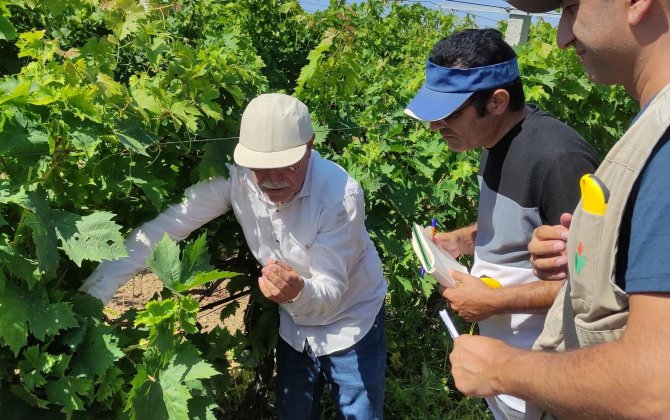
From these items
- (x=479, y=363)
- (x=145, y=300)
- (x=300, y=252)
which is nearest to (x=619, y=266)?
(x=479, y=363)

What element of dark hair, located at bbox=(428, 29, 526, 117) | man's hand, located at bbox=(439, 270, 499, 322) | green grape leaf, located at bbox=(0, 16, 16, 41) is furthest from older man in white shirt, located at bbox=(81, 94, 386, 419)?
green grape leaf, located at bbox=(0, 16, 16, 41)

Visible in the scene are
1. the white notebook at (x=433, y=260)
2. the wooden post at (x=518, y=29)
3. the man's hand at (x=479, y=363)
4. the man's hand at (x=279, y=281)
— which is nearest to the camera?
the man's hand at (x=479, y=363)

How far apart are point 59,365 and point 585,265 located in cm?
121

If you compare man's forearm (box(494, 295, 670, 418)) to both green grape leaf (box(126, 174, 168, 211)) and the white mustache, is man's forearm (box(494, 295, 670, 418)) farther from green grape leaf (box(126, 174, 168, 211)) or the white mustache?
green grape leaf (box(126, 174, 168, 211))

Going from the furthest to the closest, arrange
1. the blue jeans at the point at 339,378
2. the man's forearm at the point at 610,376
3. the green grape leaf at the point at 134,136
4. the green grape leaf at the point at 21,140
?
the blue jeans at the point at 339,378
the green grape leaf at the point at 134,136
the green grape leaf at the point at 21,140
the man's forearm at the point at 610,376

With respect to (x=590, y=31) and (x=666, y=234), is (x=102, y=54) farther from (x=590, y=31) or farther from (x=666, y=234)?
(x=666, y=234)

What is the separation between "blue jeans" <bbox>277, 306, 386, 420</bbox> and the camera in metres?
2.23

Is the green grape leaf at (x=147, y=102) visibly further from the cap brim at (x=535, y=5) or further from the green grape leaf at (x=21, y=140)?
the cap brim at (x=535, y=5)

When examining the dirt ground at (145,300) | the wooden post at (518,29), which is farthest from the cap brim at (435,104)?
the wooden post at (518,29)

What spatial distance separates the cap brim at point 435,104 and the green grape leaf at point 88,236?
104 cm

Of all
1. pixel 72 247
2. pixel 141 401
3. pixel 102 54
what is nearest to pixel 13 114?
pixel 72 247

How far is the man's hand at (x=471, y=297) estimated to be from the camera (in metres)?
1.87

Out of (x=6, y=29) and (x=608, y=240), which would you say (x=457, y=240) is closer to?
(x=608, y=240)

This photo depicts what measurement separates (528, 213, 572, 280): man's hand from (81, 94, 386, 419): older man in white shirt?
66 cm
